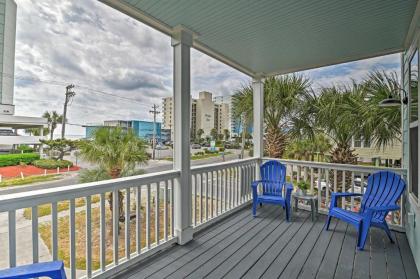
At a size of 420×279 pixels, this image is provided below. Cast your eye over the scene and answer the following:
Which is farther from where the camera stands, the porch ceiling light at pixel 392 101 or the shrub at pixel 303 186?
the shrub at pixel 303 186

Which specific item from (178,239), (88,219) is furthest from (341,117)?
(88,219)

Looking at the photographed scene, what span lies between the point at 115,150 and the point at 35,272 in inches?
59.7

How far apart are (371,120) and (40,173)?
4.70 metres

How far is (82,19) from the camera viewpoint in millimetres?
1991

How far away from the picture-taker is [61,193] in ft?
6.10

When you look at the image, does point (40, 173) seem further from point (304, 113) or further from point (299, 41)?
point (304, 113)

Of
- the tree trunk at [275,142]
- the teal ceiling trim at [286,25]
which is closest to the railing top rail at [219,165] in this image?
the tree trunk at [275,142]

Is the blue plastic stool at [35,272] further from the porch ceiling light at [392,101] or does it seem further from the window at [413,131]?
the porch ceiling light at [392,101]

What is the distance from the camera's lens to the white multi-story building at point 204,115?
9.64ft

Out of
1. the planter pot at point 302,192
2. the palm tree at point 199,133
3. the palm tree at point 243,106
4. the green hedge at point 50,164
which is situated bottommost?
the planter pot at point 302,192

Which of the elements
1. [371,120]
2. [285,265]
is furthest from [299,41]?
[285,265]

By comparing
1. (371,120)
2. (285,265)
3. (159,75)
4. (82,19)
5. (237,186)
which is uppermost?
(82,19)

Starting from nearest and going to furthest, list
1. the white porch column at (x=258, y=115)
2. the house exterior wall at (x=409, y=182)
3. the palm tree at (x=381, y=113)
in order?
1. the house exterior wall at (x=409, y=182)
2. the palm tree at (x=381, y=113)
3. the white porch column at (x=258, y=115)

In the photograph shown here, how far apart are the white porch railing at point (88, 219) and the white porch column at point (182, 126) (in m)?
0.11
